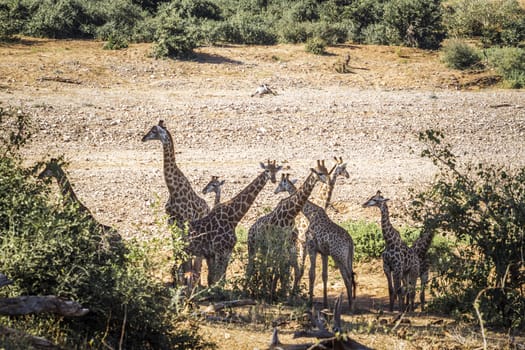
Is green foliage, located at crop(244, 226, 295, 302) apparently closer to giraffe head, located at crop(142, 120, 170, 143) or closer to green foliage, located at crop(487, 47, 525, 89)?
giraffe head, located at crop(142, 120, 170, 143)

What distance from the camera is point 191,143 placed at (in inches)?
647

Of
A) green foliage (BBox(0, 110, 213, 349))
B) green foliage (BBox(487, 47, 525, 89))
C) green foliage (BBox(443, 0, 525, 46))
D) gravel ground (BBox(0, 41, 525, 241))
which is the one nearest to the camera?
green foliage (BBox(0, 110, 213, 349))

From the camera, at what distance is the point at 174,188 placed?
952 cm

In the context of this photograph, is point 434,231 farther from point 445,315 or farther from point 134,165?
point 134,165

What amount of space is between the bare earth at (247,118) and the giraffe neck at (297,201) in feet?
4.77

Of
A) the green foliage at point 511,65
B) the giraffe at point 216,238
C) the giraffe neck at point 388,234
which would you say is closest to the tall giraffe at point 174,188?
the giraffe at point 216,238

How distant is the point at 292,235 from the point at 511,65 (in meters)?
16.5

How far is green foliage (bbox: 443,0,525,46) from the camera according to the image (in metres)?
28.7

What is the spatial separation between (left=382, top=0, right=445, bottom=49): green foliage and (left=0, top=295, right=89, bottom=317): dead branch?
23.8 metres

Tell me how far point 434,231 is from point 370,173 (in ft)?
20.5

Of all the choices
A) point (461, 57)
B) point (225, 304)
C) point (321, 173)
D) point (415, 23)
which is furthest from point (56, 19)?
point (225, 304)

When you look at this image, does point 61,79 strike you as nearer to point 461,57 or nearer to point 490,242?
point 461,57

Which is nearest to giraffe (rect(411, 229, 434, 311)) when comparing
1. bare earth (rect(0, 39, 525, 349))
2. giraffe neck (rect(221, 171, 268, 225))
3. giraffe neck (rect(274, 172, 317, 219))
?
bare earth (rect(0, 39, 525, 349))

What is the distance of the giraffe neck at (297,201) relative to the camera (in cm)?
920
